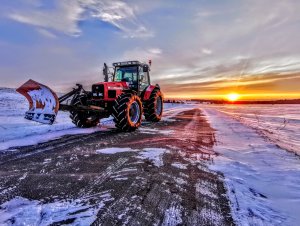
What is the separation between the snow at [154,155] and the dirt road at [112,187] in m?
0.02

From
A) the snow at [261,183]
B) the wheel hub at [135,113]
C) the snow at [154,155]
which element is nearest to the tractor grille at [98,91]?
the wheel hub at [135,113]

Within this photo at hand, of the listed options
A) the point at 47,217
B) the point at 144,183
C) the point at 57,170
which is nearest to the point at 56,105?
the point at 57,170

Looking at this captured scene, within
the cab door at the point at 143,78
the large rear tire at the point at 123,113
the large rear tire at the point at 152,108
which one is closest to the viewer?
the large rear tire at the point at 123,113

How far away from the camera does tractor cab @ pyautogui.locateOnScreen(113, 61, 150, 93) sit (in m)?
11.5

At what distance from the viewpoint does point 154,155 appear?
512 centimetres

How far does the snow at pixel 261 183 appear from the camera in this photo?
8.64ft

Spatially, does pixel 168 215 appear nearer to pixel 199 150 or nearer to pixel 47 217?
pixel 47 217

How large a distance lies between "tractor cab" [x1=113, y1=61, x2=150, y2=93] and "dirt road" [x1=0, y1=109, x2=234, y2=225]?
6245mm

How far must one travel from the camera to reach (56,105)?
7.57 metres

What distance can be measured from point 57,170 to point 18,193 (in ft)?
3.26

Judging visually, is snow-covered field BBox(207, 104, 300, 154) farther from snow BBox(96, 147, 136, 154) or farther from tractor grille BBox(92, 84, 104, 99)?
tractor grille BBox(92, 84, 104, 99)

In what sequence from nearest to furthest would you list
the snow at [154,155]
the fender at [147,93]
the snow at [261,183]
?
the snow at [261,183]
the snow at [154,155]
the fender at [147,93]

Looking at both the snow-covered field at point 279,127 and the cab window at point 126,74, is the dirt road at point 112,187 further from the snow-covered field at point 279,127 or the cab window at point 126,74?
the cab window at point 126,74

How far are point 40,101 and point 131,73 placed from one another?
4.89 metres
